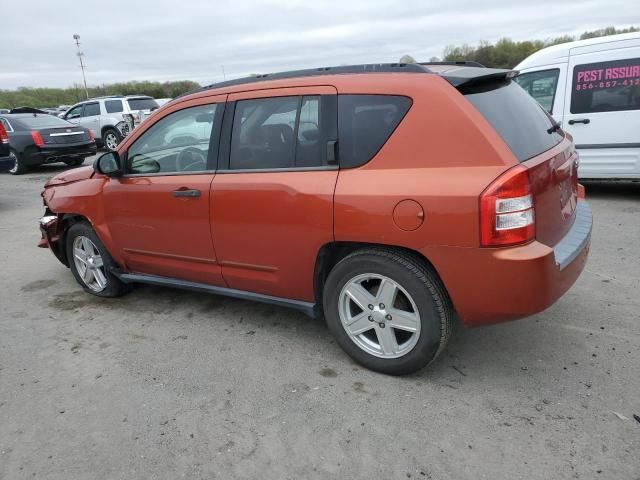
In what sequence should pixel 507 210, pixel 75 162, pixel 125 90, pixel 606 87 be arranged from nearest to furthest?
1. pixel 507 210
2. pixel 606 87
3. pixel 75 162
4. pixel 125 90

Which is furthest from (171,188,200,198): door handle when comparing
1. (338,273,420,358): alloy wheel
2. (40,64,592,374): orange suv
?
(338,273,420,358): alloy wheel

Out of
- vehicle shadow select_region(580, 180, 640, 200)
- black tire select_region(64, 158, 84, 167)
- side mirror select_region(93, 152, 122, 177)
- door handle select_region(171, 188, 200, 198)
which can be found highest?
side mirror select_region(93, 152, 122, 177)

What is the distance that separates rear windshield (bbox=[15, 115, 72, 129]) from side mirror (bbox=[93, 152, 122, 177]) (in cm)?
1073

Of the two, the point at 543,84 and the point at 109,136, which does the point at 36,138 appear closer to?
the point at 109,136

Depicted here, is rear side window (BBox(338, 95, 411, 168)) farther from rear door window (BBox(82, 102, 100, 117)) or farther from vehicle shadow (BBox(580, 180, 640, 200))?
rear door window (BBox(82, 102, 100, 117))

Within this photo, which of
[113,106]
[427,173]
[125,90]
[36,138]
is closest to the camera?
[427,173]

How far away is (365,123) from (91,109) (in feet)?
55.6

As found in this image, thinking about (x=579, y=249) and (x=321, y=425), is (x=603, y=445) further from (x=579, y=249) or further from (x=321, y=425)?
(x=321, y=425)

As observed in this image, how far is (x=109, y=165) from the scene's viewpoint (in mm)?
3883

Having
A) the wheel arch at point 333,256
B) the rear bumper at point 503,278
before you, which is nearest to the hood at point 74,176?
the wheel arch at point 333,256

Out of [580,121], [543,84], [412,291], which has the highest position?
[543,84]

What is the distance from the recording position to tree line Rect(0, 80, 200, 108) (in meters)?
63.6

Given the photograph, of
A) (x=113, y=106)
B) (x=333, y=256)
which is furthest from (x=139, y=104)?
(x=333, y=256)

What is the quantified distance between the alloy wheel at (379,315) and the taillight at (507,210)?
1.91 feet
